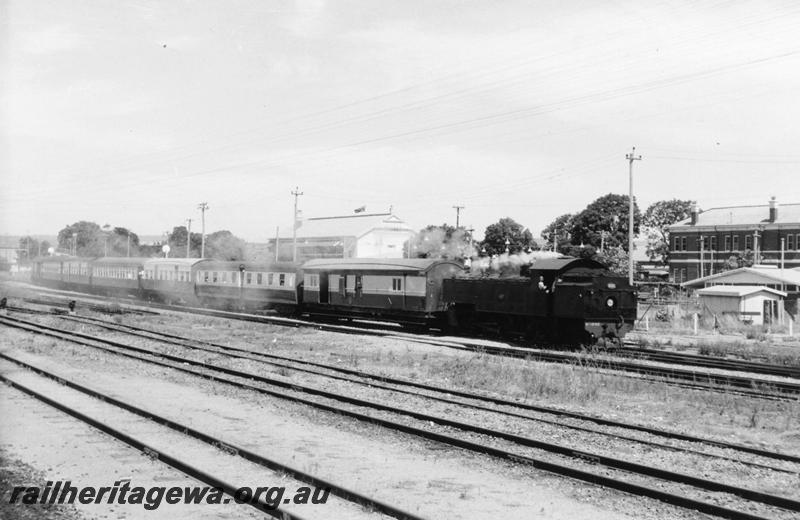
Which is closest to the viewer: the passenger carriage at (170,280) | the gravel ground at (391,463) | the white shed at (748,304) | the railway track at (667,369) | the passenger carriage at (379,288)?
the gravel ground at (391,463)

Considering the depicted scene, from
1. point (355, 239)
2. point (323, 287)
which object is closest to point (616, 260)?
point (355, 239)

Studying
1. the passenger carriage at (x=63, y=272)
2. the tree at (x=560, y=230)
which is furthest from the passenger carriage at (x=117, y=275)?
the tree at (x=560, y=230)

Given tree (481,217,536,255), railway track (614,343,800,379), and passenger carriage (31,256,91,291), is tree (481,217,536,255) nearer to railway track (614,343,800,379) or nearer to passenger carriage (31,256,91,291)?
passenger carriage (31,256,91,291)

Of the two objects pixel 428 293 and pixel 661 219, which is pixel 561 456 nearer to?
pixel 428 293

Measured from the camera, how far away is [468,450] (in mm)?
9797

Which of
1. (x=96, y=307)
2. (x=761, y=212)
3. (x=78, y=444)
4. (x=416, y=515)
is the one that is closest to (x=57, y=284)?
(x=96, y=307)

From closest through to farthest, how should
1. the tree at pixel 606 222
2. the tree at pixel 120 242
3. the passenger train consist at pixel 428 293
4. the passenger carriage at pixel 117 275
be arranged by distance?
the passenger train consist at pixel 428 293, the passenger carriage at pixel 117 275, the tree at pixel 606 222, the tree at pixel 120 242

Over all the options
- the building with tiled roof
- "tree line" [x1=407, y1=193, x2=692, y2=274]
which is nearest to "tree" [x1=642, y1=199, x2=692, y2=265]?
"tree line" [x1=407, y1=193, x2=692, y2=274]

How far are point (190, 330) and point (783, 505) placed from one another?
960 inches

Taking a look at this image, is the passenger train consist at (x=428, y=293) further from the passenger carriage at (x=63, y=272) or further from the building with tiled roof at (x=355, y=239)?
the building with tiled roof at (x=355, y=239)

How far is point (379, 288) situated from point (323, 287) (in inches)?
158

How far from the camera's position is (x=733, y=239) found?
257ft

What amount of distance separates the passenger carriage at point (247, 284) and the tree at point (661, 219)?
74367mm

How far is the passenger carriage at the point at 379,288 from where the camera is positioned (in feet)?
87.3
